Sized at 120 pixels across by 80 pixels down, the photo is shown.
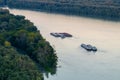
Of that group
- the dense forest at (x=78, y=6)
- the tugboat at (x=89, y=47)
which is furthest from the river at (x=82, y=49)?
the dense forest at (x=78, y=6)

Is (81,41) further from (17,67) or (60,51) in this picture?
(17,67)

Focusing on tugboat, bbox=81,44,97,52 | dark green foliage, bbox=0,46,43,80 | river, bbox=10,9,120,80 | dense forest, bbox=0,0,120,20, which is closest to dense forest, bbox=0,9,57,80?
dark green foliage, bbox=0,46,43,80

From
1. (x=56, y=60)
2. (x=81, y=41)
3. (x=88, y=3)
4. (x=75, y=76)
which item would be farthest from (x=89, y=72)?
(x=88, y=3)

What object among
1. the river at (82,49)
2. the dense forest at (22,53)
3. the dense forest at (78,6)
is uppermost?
the dense forest at (22,53)

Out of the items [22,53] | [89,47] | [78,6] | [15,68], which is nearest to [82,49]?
[89,47]

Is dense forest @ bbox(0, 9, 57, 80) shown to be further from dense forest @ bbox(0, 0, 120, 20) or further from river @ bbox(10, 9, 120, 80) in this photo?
dense forest @ bbox(0, 0, 120, 20)

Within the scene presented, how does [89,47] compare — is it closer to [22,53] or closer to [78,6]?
[22,53]

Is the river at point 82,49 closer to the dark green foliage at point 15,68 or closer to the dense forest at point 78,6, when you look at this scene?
the dark green foliage at point 15,68
